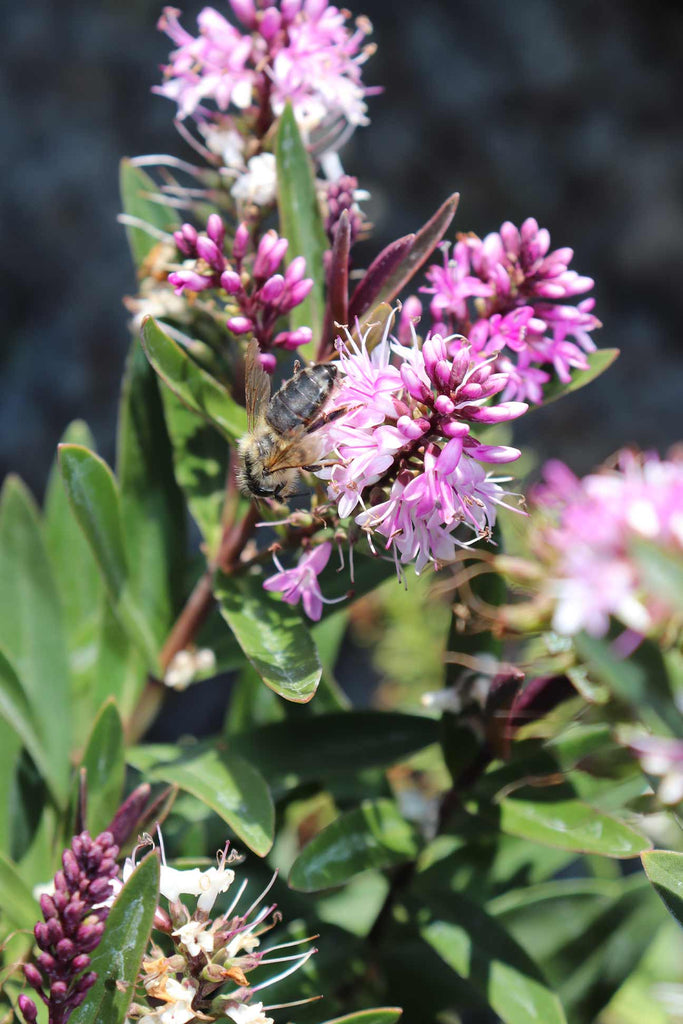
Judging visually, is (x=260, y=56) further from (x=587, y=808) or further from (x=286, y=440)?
(x=587, y=808)

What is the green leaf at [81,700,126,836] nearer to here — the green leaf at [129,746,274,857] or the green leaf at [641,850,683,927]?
the green leaf at [129,746,274,857]

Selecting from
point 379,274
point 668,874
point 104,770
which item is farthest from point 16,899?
point 379,274

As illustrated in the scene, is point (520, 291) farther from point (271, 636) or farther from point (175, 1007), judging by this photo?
point (175, 1007)

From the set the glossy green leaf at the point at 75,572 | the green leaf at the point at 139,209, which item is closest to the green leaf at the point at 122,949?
the glossy green leaf at the point at 75,572

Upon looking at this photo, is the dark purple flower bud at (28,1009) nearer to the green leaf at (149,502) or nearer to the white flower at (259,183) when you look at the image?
the green leaf at (149,502)

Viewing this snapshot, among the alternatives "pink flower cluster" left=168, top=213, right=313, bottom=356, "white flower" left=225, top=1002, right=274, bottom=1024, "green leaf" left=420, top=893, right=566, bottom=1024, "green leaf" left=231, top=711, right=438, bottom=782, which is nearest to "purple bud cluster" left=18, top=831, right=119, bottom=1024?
"white flower" left=225, top=1002, right=274, bottom=1024

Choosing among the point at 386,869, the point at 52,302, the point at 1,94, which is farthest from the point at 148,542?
the point at 1,94

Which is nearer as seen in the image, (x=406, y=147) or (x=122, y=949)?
(x=122, y=949)
